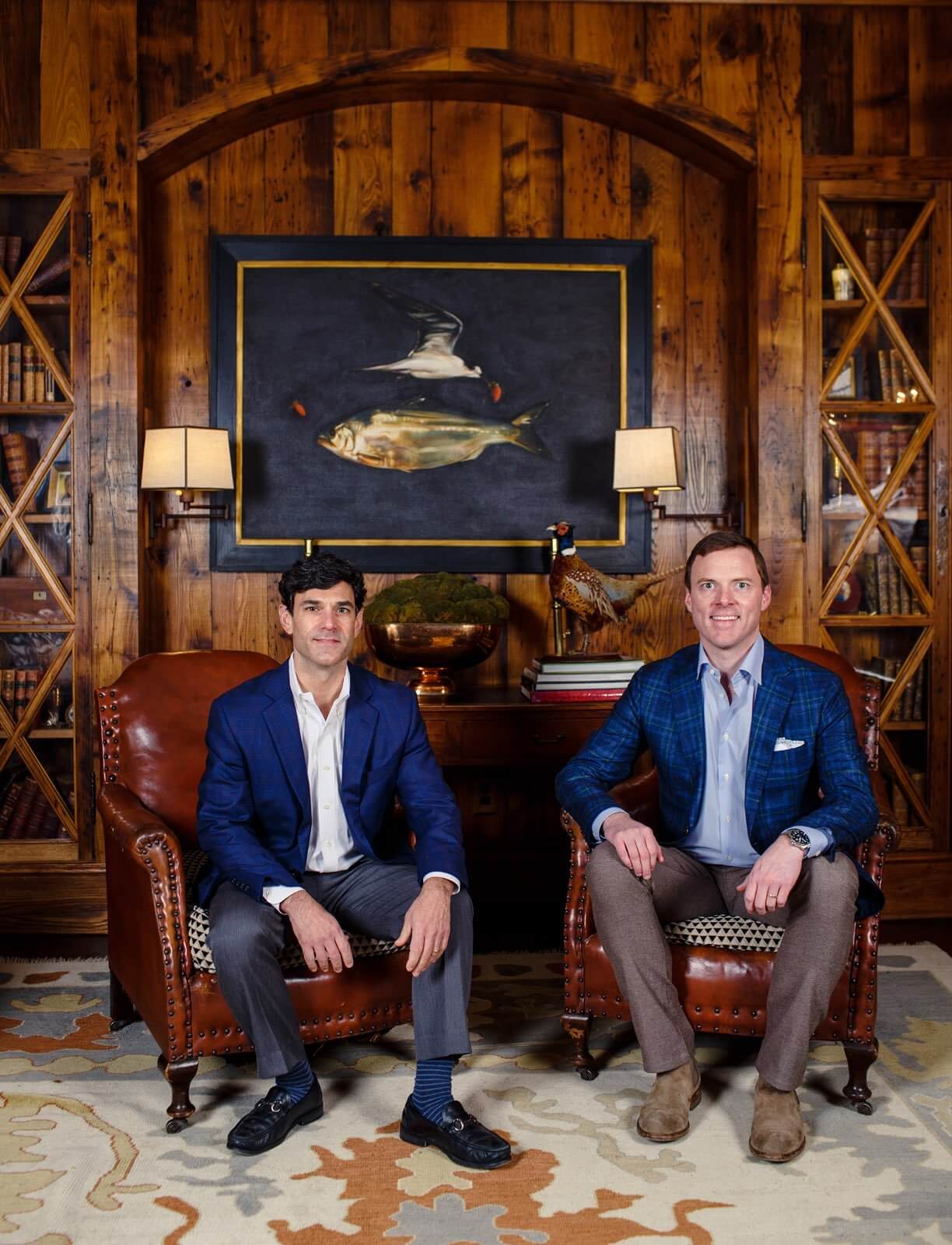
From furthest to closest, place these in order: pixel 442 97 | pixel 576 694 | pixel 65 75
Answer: pixel 442 97 → pixel 65 75 → pixel 576 694

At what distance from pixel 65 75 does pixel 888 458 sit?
3026 mm

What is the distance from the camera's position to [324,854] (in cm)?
260

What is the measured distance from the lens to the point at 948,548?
410cm

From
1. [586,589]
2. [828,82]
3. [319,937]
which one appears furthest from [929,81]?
[319,937]

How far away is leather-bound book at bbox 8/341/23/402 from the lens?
13.0 ft

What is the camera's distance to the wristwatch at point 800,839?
2.36m

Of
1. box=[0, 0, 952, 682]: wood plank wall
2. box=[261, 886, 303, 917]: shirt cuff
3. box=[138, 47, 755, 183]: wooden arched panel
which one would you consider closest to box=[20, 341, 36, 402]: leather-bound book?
box=[0, 0, 952, 682]: wood plank wall

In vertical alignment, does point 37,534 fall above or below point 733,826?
above

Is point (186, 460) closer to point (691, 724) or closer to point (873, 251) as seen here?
point (691, 724)

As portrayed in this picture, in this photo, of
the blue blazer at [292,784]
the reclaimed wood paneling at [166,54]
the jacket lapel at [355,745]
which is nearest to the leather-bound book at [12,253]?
the reclaimed wood paneling at [166,54]

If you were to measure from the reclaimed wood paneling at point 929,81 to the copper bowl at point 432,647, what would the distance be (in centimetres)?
223

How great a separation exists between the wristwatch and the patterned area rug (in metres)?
0.58

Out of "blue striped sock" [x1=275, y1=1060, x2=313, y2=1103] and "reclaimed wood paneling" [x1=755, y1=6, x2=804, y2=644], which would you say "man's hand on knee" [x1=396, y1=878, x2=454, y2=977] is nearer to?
"blue striped sock" [x1=275, y1=1060, x2=313, y2=1103]

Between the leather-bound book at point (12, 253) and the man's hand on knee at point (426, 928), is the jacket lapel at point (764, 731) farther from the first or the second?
the leather-bound book at point (12, 253)
